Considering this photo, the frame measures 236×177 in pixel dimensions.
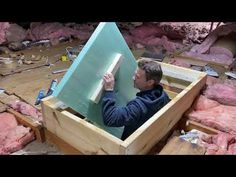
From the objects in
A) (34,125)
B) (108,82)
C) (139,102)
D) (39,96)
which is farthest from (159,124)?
(39,96)

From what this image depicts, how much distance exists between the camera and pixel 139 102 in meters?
1.83

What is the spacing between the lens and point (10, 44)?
396cm

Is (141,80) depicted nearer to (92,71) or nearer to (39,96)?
(92,71)

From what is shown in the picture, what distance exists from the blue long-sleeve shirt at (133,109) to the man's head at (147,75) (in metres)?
0.04

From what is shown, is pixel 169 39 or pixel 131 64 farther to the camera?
pixel 169 39

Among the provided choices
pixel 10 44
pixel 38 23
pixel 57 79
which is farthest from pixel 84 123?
pixel 38 23

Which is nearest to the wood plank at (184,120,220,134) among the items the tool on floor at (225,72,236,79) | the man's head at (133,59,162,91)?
the man's head at (133,59,162,91)

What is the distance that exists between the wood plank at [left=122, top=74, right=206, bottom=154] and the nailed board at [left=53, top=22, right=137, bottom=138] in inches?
12.7

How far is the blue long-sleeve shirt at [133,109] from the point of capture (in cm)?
177

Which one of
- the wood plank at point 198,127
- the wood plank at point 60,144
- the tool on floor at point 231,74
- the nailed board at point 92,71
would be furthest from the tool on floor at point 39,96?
the tool on floor at point 231,74

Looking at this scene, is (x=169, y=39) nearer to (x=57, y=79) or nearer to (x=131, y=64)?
(x=57, y=79)

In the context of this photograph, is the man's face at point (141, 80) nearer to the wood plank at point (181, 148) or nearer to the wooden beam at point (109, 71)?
the wooden beam at point (109, 71)

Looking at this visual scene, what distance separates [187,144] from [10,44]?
2.97m

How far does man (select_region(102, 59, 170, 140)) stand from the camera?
5.83 feet
